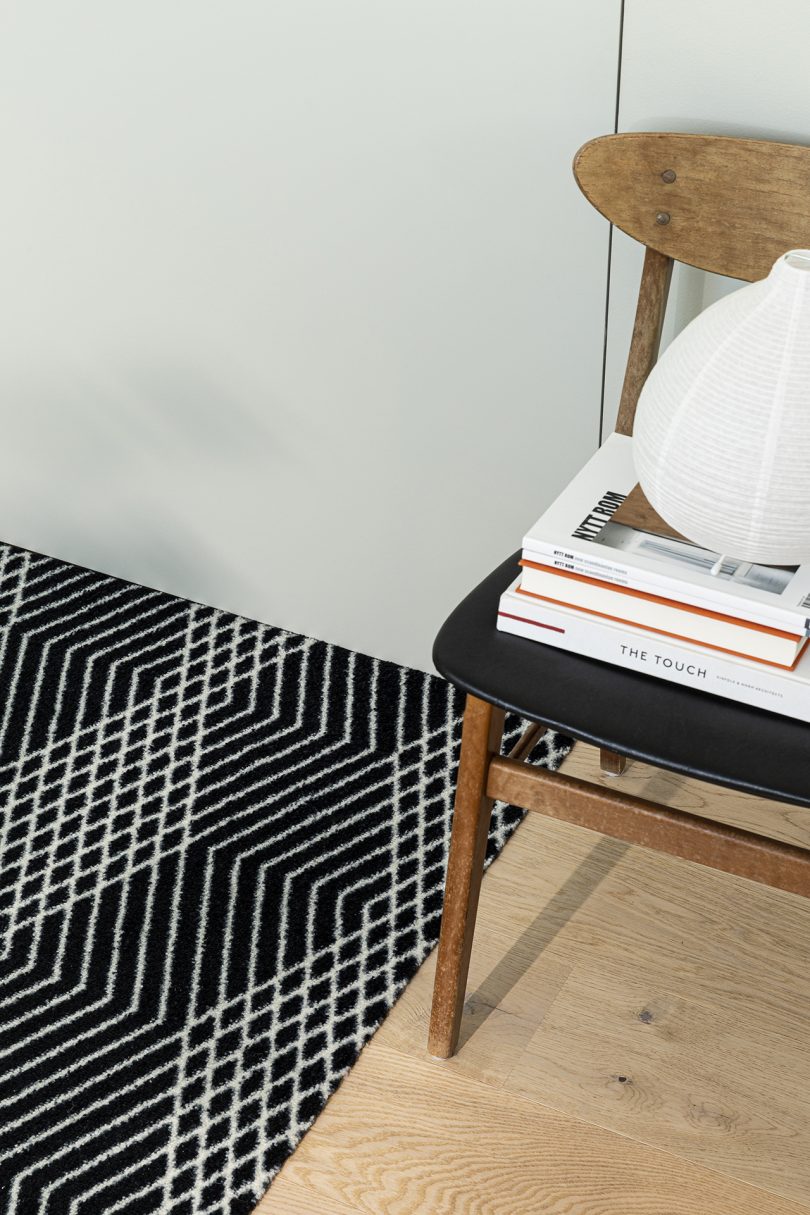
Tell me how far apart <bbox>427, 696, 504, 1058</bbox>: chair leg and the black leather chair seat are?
0.15 feet

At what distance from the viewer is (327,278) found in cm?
158

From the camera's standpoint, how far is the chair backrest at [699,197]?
1.22 meters

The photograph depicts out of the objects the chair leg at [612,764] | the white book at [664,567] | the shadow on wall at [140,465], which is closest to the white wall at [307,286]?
the shadow on wall at [140,465]

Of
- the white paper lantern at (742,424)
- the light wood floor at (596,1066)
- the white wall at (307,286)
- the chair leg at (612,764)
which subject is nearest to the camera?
the white paper lantern at (742,424)

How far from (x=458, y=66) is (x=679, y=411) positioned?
527mm

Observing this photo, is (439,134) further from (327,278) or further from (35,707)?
(35,707)

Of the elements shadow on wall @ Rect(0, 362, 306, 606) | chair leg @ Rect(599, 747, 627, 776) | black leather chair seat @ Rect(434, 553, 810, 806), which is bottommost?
chair leg @ Rect(599, 747, 627, 776)

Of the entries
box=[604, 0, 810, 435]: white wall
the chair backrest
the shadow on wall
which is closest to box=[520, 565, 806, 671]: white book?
the chair backrest

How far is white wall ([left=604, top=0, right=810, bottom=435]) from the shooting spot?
122 cm

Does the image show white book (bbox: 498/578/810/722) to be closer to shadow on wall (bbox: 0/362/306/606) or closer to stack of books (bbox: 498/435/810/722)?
stack of books (bbox: 498/435/810/722)

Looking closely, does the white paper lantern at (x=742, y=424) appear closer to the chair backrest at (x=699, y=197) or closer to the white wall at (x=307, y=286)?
the chair backrest at (x=699, y=197)

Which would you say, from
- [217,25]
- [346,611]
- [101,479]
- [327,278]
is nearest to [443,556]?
[346,611]

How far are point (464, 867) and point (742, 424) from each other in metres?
0.49

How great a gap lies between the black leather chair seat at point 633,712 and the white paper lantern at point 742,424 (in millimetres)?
127
